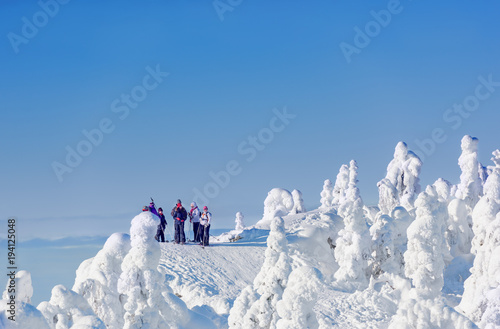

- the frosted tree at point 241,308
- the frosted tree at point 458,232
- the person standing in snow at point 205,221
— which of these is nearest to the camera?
the frosted tree at point 241,308

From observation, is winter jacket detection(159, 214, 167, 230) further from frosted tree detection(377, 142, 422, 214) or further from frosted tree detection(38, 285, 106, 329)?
frosted tree detection(377, 142, 422, 214)

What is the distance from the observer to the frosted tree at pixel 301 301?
18.9m

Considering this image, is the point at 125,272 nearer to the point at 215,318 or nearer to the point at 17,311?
the point at 17,311

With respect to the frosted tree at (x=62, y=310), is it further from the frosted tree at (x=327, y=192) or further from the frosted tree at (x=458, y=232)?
the frosted tree at (x=327, y=192)

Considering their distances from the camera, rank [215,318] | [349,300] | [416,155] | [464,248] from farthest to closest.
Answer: [416,155] → [464,248] → [349,300] → [215,318]

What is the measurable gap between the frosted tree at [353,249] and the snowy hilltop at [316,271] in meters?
0.06

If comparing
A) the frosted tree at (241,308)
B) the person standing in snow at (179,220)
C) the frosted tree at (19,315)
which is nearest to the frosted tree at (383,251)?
the person standing in snow at (179,220)

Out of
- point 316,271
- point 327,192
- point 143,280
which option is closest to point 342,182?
point 327,192

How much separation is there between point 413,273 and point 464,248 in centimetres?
1686

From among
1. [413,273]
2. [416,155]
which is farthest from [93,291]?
[416,155]

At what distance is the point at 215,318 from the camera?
25.9 m

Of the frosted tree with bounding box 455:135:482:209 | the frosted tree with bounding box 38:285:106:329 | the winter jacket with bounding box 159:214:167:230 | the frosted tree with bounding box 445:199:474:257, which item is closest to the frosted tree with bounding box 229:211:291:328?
the frosted tree with bounding box 38:285:106:329

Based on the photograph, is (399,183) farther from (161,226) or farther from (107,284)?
(107,284)

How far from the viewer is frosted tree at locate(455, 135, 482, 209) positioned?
145ft
